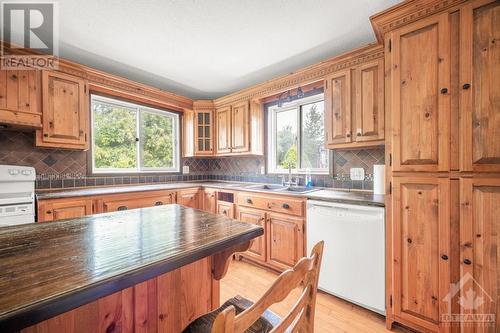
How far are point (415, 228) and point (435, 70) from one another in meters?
1.08

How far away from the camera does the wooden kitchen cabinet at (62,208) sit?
1999 millimetres

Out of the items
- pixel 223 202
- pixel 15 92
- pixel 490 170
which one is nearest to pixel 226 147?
pixel 223 202

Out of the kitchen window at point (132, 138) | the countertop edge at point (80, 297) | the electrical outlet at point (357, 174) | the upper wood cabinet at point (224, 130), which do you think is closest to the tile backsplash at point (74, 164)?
the electrical outlet at point (357, 174)

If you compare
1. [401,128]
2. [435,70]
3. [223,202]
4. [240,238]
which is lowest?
[223,202]

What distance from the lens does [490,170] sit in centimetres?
125

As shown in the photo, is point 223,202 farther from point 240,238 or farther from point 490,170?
point 490,170

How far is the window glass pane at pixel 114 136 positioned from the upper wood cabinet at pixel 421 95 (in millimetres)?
3268

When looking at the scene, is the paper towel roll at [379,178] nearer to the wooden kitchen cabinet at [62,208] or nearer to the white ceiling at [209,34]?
the white ceiling at [209,34]

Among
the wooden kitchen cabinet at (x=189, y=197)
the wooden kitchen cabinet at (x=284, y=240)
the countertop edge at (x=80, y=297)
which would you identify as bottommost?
the wooden kitchen cabinet at (x=284, y=240)

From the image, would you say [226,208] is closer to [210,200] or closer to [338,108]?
[210,200]

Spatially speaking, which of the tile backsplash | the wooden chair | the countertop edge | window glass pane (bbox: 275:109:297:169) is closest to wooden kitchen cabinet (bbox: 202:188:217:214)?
the tile backsplash

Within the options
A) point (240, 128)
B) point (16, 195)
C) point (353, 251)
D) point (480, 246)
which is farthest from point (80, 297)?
point (240, 128)

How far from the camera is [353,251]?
1784mm

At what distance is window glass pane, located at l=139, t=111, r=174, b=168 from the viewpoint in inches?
131
